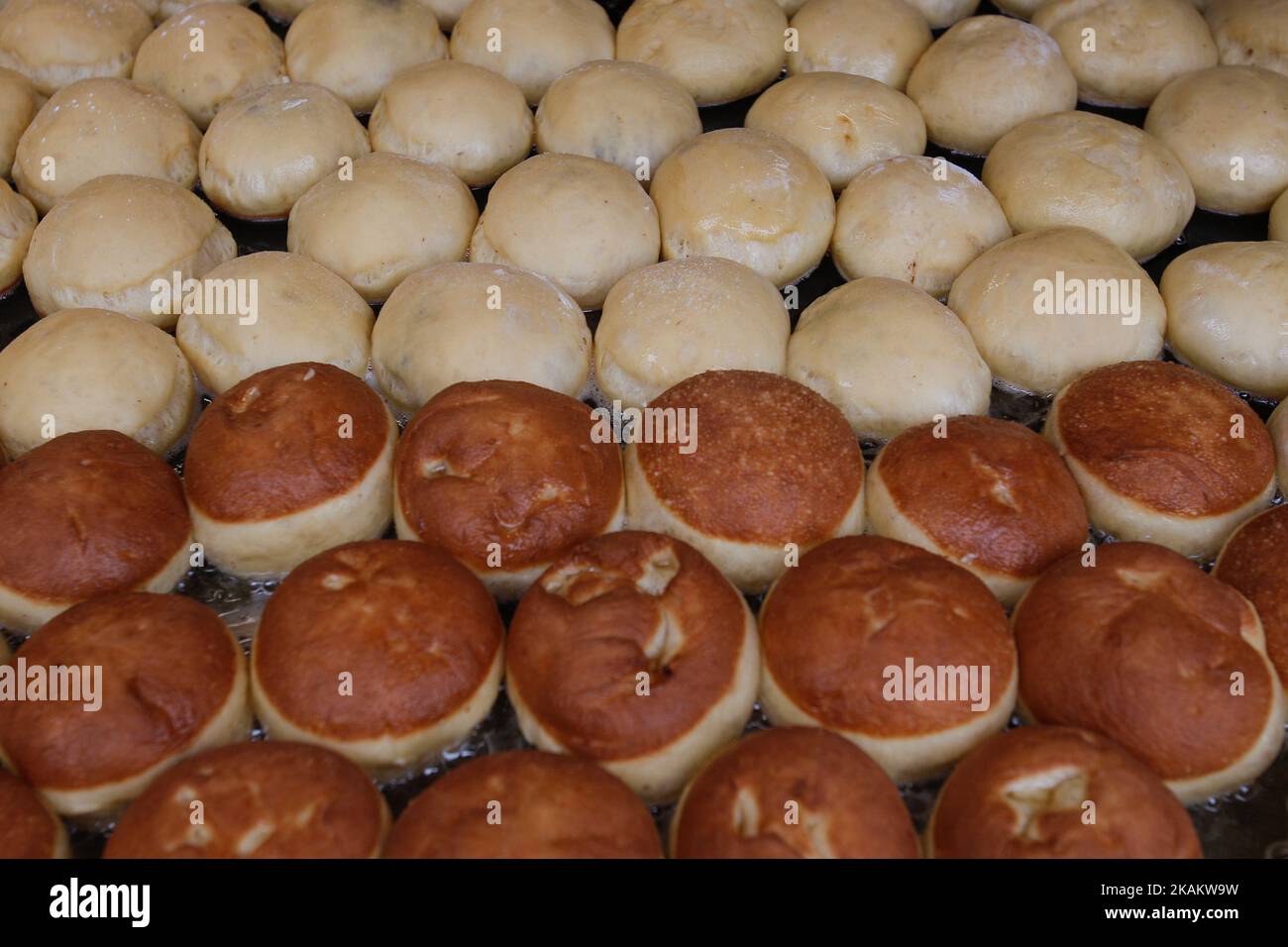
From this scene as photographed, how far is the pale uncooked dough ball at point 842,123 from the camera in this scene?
366 centimetres

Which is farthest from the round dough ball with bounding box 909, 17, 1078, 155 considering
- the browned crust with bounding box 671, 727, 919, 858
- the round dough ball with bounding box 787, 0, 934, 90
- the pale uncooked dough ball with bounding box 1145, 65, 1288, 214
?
the browned crust with bounding box 671, 727, 919, 858

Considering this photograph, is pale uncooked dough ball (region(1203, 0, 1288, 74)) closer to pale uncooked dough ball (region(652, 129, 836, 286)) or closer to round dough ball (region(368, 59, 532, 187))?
pale uncooked dough ball (region(652, 129, 836, 286))

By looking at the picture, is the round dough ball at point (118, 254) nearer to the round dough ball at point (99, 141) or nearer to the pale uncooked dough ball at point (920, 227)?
the round dough ball at point (99, 141)

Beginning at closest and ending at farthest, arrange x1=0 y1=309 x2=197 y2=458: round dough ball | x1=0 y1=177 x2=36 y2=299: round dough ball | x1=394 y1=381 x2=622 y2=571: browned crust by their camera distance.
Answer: x1=394 y1=381 x2=622 y2=571: browned crust → x1=0 y1=309 x2=197 y2=458: round dough ball → x1=0 y1=177 x2=36 y2=299: round dough ball

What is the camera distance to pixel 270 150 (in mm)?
3510

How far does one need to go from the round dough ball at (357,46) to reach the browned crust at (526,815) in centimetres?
282

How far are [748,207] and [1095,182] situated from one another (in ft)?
3.67

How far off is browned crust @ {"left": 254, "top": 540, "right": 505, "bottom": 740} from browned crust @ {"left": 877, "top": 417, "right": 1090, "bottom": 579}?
1.05 metres

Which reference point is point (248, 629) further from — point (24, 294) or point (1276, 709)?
point (1276, 709)

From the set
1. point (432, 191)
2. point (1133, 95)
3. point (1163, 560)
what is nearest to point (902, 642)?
point (1163, 560)

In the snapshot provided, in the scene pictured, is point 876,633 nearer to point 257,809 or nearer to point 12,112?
point 257,809

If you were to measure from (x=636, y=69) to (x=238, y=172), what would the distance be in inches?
55.0

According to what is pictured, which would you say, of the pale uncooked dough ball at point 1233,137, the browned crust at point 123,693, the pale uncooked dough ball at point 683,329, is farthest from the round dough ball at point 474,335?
the pale uncooked dough ball at point 1233,137

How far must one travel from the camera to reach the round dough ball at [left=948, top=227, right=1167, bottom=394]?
3057 millimetres
